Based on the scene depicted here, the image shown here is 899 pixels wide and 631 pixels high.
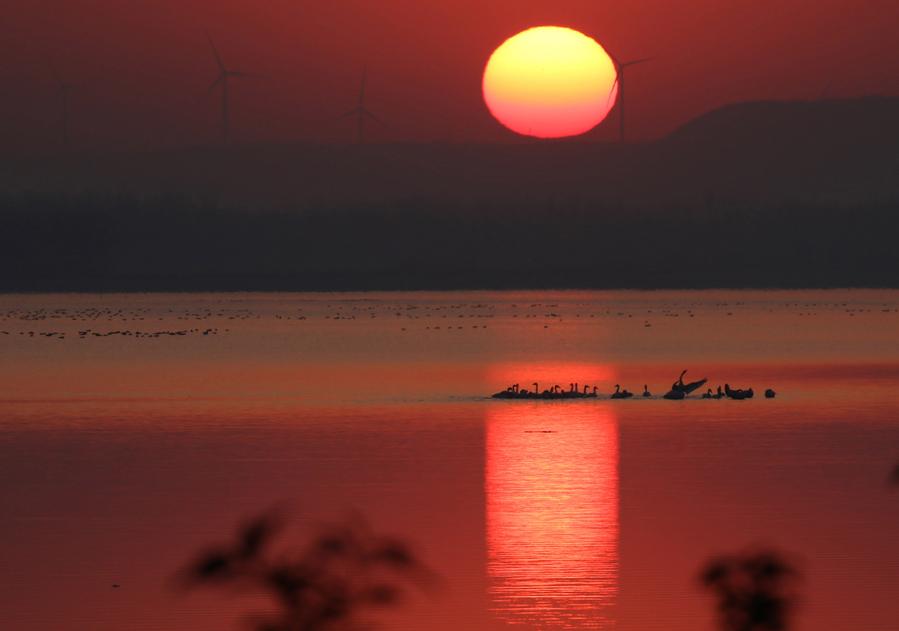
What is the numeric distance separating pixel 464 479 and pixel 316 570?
671 inches

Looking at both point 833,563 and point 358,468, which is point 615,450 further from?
point 833,563

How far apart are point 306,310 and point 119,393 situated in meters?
70.6

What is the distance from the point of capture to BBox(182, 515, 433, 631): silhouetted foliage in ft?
22.9

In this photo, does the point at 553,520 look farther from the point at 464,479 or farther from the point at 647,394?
the point at 647,394

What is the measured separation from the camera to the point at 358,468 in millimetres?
26016

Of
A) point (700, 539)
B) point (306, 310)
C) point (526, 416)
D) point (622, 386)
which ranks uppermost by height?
point (306, 310)

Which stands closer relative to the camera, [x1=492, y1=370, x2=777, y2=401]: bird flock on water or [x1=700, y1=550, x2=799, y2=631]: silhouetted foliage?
[x1=700, y1=550, x2=799, y2=631]: silhouetted foliage

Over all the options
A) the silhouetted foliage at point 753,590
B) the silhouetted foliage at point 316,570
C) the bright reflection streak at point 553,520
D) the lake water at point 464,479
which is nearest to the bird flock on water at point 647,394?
the lake water at point 464,479

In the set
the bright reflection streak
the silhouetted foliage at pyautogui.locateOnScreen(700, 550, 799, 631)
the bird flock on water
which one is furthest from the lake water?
the silhouetted foliage at pyautogui.locateOnScreen(700, 550, 799, 631)

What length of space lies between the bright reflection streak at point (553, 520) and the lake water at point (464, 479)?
5 centimetres

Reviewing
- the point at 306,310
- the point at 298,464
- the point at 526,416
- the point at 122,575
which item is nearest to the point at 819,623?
the point at 122,575

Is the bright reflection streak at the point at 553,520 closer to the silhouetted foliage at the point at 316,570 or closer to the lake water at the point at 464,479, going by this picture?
the lake water at the point at 464,479

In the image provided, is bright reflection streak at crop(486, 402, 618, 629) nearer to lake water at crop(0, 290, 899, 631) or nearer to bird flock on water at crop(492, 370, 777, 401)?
lake water at crop(0, 290, 899, 631)

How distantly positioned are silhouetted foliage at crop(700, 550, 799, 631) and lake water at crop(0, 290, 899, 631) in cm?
706
